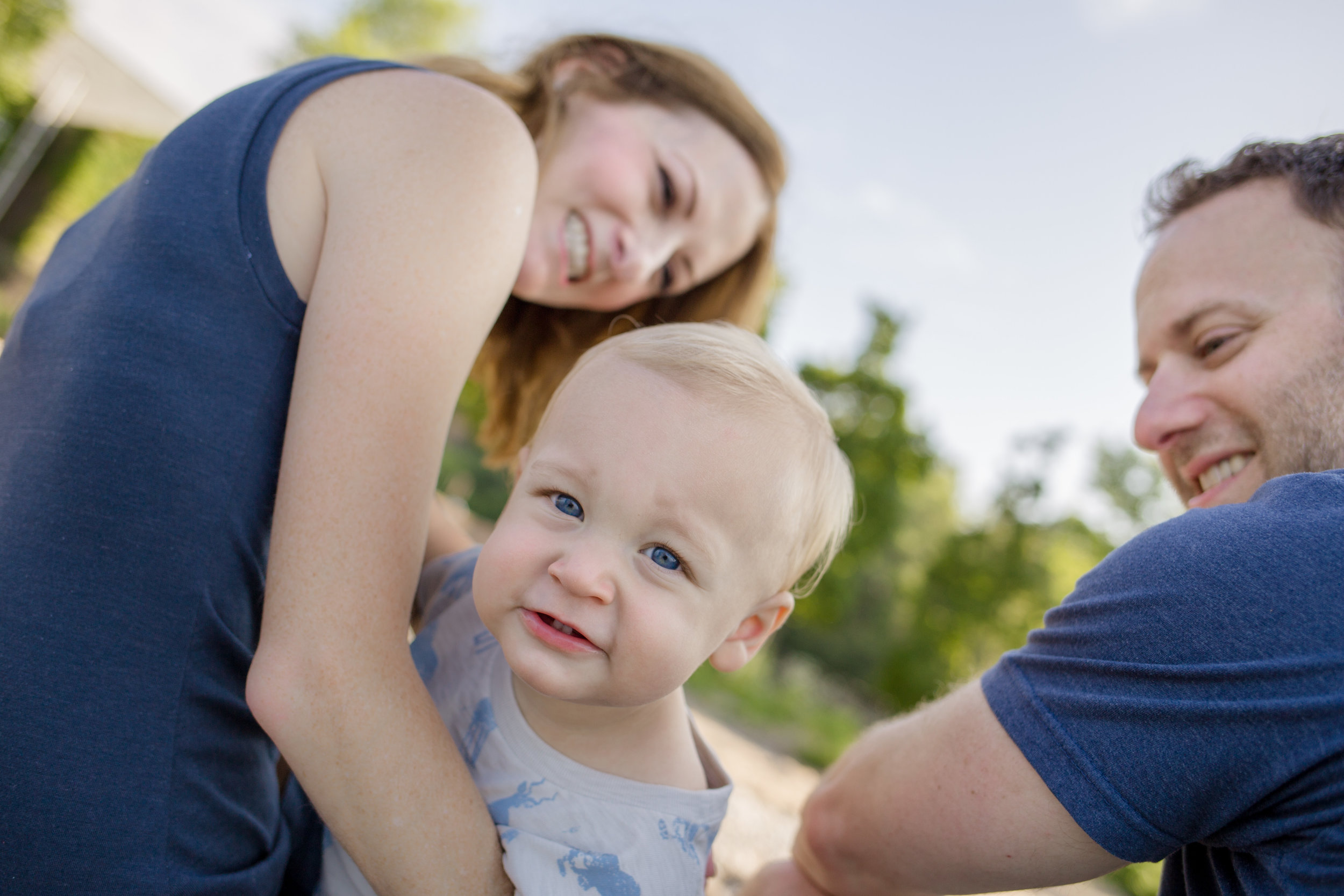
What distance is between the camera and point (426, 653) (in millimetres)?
1706

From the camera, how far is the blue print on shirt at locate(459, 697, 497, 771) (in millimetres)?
1475

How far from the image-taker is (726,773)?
1.65 metres

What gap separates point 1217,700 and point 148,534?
5.34 ft

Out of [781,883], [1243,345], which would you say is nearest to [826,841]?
[781,883]

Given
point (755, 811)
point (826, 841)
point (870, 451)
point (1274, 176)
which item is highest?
point (1274, 176)

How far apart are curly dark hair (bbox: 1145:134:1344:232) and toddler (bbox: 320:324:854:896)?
1470 millimetres

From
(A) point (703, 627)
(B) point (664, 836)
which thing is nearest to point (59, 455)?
(A) point (703, 627)

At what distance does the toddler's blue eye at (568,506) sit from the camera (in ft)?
4.44

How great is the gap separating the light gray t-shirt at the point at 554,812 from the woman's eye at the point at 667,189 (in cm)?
158

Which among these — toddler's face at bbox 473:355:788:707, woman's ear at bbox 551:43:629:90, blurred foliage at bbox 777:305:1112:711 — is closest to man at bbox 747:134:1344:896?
toddler's face at bbox 473:355:788:707

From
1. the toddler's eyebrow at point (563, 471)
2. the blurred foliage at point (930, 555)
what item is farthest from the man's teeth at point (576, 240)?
the blurred foliage at point (930, 555)

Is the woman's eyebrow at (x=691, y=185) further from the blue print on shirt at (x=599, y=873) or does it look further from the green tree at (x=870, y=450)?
the green tree at (x=870, y=450)

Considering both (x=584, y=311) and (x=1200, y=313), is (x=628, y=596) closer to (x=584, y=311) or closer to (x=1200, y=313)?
(x=1200, y=313)

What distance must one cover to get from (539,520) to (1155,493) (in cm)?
2981
